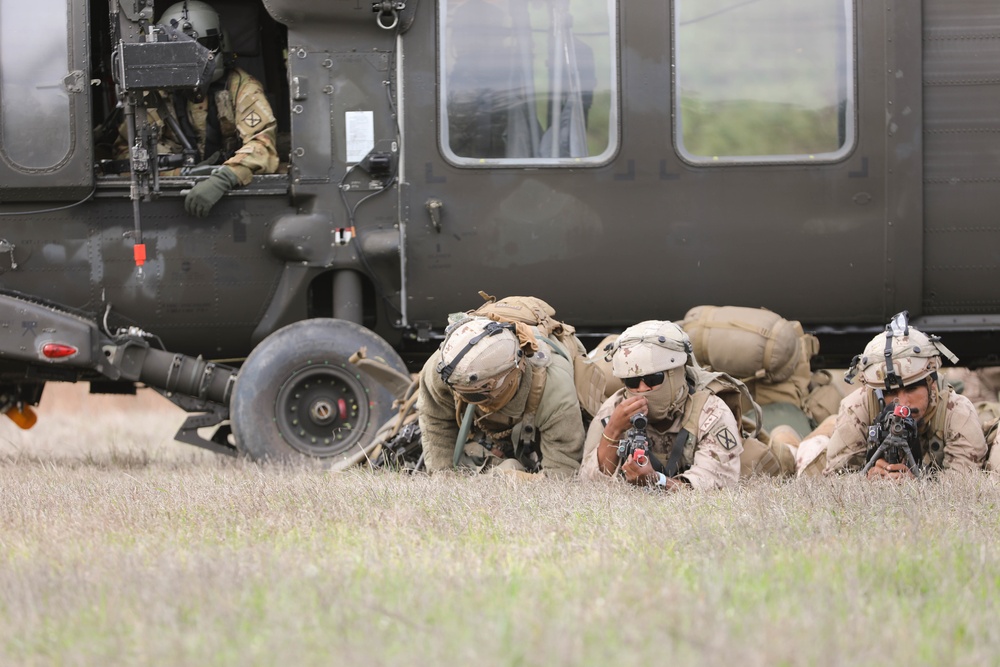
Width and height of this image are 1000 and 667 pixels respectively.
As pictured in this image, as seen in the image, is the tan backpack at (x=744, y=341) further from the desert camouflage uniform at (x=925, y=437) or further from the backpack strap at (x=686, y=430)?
the backpack strap at (x=686, y=430)

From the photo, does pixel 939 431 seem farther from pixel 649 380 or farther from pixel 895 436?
pixel 649 380

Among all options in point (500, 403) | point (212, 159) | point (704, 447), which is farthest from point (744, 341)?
point (212, 159)

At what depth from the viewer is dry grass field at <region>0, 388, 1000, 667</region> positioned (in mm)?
3484

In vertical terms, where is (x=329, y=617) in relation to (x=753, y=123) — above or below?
below

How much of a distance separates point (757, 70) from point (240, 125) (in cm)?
332

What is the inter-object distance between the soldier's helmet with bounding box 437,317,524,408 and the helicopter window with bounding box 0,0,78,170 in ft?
10.2

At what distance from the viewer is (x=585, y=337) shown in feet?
28.1

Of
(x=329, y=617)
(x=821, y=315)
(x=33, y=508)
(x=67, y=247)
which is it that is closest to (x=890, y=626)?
(x=329, y=617)

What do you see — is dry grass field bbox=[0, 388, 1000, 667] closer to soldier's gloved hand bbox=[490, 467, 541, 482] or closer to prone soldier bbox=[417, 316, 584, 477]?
soldier's gloved hand bbox=[490, 467, 541, 482]

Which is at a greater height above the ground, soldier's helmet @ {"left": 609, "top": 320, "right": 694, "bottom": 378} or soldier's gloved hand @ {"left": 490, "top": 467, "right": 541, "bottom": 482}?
soldier's helmet @ {"left": 609, "top": 320, "right": 694, "bottom": 378}

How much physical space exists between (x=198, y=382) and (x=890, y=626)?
5.49 m

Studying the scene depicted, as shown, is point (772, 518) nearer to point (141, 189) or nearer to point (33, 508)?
point (33, 508)

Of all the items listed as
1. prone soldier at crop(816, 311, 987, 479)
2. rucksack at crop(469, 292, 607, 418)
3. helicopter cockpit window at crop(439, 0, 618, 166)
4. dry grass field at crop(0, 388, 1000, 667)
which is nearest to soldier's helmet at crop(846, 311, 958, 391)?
prone soldier at crop(816, 311, 987, 479)

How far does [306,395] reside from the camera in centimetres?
814
